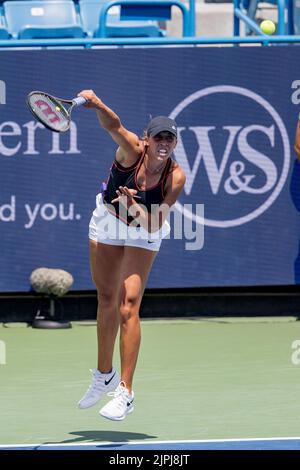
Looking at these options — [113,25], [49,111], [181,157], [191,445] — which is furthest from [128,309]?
[113,25]

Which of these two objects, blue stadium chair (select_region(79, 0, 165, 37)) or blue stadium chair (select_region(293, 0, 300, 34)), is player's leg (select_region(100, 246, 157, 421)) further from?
blue stadium chair (select_region(293, 0, 300, 34))

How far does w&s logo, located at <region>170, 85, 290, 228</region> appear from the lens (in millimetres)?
10516

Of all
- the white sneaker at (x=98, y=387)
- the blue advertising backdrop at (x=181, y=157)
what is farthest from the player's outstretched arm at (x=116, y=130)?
the blue advertising backdrop at (x=181, y=157)

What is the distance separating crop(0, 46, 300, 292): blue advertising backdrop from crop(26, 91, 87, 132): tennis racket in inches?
129

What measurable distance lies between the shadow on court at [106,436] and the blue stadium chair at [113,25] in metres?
4.96

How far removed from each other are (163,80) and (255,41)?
2.71 ft

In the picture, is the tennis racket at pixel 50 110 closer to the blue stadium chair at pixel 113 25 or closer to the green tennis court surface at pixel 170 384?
the green tennis court surface at pixel 170 384

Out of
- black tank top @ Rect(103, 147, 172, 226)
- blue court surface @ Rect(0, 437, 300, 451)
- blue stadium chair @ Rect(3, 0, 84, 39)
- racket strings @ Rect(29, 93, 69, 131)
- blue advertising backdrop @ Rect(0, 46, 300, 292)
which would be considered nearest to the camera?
blue court surface @ Rect(0, 437, 300, 451)

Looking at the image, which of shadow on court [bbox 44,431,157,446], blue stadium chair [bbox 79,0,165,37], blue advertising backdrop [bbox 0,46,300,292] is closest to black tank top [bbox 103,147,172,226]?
shadow on court [bbox 44,431,157,446]

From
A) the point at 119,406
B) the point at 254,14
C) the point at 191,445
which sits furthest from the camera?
the point at 254,14

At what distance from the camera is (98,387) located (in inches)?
301

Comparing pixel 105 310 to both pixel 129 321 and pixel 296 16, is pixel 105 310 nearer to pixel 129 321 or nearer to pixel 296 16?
pixel 129 321

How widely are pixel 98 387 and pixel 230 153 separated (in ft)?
11.4
